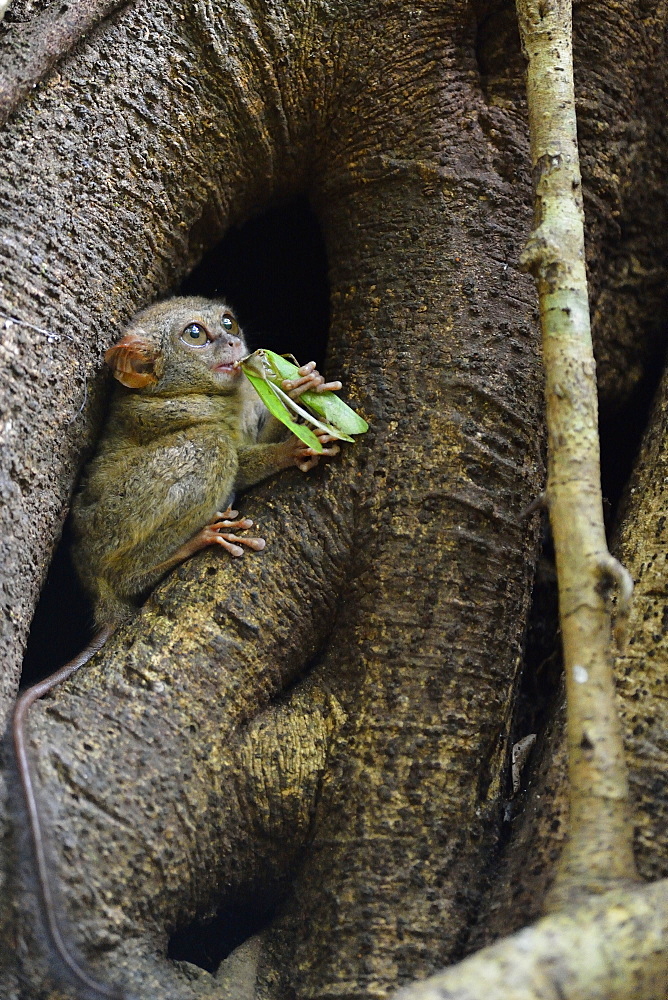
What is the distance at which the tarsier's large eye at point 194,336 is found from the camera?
11.5 ft

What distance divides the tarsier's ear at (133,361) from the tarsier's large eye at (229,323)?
0.39 m

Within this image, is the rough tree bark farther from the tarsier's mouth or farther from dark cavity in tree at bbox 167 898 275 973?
the tarsier's mouth

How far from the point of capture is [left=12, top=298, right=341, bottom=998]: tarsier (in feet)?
10.2

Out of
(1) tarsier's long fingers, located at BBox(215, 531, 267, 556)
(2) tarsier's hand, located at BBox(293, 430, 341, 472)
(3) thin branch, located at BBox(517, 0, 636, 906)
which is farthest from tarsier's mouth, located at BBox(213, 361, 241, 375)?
(3) thin branch, located at BBox(517, 0, 636, 906)

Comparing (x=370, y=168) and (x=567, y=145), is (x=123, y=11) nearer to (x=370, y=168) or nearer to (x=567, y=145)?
(x=370, y=168)

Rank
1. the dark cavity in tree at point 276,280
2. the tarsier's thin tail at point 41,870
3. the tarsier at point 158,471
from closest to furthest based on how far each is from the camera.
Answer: the tarsier's thin tail at point 41,870 < the tarsier at point 158,471 < the dark cavity in tree at point 276,280

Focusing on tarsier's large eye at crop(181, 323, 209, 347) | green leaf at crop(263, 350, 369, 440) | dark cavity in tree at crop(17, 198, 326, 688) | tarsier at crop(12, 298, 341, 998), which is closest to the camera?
green leaf at crop(263, 350, 369, 440)

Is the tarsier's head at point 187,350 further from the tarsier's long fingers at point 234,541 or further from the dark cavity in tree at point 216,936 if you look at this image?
the dark cavity in tree at point 216,936

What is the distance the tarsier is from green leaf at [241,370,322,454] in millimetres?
50

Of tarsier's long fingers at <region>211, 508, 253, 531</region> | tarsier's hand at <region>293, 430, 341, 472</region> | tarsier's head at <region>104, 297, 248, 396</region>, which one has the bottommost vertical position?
tarsier's long fingers at <region>211, 508, 253, 531</region>

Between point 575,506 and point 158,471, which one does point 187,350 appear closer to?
point 158,471

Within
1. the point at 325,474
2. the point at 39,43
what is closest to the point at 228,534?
the point at 325,474

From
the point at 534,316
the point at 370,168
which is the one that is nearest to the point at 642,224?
the point at 534,316

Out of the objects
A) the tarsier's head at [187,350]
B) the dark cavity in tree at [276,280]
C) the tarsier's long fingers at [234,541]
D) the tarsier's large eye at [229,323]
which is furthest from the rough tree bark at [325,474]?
the dark cavity in tree at [276,280]
